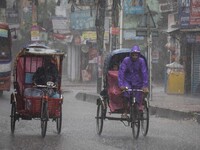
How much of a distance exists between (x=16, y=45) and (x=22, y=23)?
176 inches

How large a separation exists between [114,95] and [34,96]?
169 centimetres

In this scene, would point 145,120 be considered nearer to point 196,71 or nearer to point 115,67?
point 115,67

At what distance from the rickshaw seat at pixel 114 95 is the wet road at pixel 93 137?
0.61 m

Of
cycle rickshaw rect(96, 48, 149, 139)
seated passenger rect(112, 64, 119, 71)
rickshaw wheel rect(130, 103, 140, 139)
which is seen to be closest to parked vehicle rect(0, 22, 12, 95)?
seated passenger rect(112, 64, 119, 71)

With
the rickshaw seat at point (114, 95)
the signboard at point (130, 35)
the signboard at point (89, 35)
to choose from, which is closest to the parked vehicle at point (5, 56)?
the rickshaw seat at point (114, 95)

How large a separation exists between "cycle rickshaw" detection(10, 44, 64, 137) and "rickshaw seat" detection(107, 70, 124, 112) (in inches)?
42.6

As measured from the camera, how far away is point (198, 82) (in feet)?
92.5

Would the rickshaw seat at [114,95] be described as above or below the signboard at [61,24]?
below

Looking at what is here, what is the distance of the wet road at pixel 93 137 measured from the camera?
417 inches

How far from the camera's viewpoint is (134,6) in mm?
32812

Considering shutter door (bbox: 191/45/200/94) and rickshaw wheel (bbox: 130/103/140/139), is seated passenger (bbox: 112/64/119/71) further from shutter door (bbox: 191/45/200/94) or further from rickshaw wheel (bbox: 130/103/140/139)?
shutter door (bbox: 191/45/200/94)

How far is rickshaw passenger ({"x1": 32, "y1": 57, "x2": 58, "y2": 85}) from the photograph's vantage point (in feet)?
40.2

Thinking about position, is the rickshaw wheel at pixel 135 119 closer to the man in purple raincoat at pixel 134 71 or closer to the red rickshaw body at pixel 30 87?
the man in purple raincoat at pixel 134 71

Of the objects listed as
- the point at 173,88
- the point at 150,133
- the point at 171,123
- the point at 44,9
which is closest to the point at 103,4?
the point at 173,88
